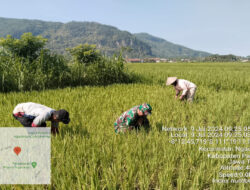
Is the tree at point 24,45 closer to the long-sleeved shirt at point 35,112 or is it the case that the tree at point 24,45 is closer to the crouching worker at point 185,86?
the long-sleeved shirt at point 35,112

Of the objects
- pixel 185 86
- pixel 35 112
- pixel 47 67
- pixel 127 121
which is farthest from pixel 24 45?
pixel 185 86

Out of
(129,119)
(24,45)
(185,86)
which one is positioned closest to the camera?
(129,119)

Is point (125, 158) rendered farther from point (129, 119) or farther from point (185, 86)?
point (185, 86)

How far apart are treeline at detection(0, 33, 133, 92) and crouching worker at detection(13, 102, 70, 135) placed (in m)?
3.28

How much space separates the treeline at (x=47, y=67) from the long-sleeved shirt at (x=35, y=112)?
3.26m

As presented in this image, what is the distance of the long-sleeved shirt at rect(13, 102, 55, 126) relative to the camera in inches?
78.3

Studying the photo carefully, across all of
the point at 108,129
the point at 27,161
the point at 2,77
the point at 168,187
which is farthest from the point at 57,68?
the point at 168,187

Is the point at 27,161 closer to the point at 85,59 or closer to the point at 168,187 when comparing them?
the point at 168,187

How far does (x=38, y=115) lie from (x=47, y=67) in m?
4.08

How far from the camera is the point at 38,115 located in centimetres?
208

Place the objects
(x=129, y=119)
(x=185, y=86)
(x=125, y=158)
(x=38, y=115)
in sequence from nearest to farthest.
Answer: (x=125, y=158) → (x=38, y=115) → (x=129, y=119) → (x=185, y=86)

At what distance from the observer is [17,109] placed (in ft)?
7.06

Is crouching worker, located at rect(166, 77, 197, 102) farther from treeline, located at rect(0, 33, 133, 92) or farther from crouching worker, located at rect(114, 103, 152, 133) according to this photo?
treeline, located at rect(0, 33, 133, 92)

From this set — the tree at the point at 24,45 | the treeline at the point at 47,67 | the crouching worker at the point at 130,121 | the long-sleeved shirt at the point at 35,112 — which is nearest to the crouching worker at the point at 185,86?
the crouching worker at the point at 130,121
